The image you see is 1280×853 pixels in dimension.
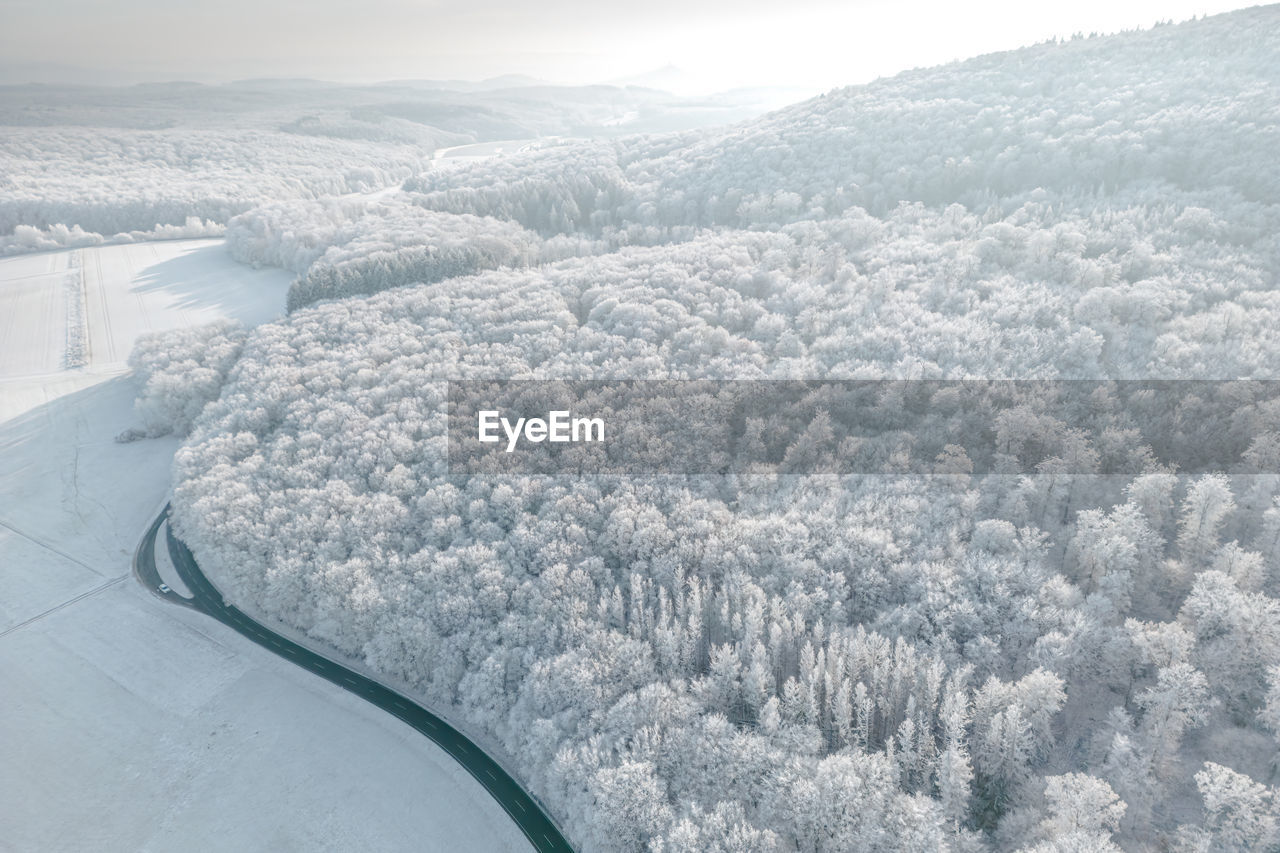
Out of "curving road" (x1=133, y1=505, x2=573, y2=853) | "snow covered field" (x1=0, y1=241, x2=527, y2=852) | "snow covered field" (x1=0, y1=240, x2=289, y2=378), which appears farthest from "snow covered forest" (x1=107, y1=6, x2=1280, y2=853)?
"snow covered field" (x1=0, y1=240, x2=289, y2=378)

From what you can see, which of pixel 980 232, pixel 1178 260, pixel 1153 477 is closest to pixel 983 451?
pixel 1153 477

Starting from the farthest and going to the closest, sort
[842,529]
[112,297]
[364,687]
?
[112,297] → [364,687] → [842,529]

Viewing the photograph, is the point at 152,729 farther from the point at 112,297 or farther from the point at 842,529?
the point at 112,297

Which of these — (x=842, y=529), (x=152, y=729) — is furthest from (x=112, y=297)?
(x=842, y=529)

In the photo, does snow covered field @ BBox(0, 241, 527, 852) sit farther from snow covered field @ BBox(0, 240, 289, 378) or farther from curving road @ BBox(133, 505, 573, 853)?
snow covered field @ BBox(0, 240, 289, 378)

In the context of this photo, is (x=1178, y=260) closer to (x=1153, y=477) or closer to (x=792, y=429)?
(x=1153, y=477)

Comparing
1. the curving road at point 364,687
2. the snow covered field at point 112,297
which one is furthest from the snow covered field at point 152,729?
the snow covered field at point 112,297
